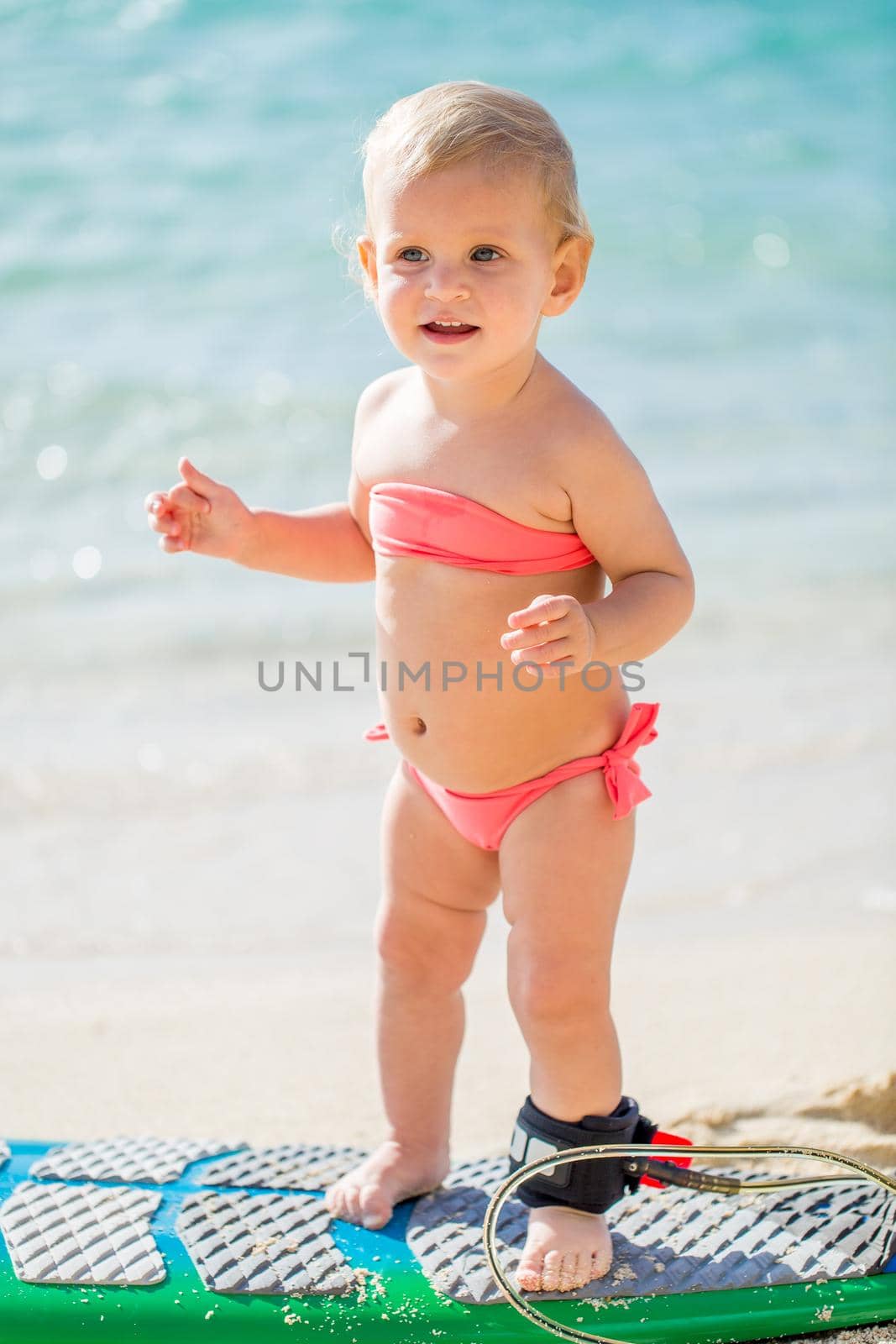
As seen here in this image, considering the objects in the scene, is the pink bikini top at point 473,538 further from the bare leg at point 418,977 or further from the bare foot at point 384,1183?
the bare foot at point 384,1183

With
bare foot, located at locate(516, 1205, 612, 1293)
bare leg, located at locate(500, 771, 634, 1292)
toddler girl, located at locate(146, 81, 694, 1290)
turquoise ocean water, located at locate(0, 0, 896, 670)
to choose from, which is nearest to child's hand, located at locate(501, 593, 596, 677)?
toddler girl, located at locate(146, 81, 694, 1290)

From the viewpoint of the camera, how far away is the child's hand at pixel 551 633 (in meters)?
1.66

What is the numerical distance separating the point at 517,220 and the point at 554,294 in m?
0.13

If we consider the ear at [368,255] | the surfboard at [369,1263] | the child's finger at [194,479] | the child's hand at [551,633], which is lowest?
the surfboard at [369,1263]

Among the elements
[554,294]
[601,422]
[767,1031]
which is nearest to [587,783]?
[601,422]

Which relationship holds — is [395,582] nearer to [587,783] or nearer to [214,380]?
[587,783]

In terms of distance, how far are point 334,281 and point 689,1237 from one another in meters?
6.47

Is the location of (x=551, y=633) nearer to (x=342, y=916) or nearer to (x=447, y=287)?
(x=447, y=287)

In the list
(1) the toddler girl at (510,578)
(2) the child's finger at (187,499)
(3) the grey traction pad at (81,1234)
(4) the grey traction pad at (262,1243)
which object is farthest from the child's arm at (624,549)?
(3) the grey traction pad at (81,1234)

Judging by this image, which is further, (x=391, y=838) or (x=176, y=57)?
(x=176, y=57)

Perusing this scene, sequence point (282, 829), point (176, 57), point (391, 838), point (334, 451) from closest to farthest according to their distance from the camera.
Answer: point (391, 838)
point (282, 829)
point (334, 451)
point (176, 57)

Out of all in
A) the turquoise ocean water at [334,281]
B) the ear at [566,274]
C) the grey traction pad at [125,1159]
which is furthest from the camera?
the turquoise ocean water at [334,281]

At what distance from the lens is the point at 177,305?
298 inches

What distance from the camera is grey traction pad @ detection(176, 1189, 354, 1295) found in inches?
75.8
